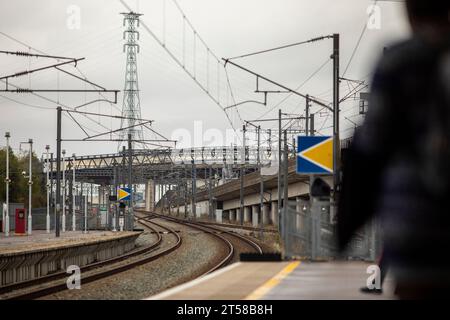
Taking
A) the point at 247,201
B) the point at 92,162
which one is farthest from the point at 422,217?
the point at 92,162

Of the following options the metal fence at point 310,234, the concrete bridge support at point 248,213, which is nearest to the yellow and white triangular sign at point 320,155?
the metal fence at point 310,234

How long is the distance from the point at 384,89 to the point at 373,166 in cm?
19

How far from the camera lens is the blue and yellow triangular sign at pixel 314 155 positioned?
1236 centimetres

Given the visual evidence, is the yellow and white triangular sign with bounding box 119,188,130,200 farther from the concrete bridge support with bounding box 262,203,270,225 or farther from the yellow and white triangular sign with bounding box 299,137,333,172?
the concrete bridge support with bounding box 262,203,270,225

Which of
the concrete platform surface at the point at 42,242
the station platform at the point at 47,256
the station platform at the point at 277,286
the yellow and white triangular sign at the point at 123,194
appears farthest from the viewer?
the yellow and white triangular sign at the point at 123,194

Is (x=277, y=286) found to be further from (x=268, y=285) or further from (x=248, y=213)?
(x=248, y=213)

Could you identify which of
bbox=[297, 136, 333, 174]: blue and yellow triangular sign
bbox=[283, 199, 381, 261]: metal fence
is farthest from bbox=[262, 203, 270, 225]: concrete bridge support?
bbox=[297, 136, 333, 174]: blue and yellow triangular sign

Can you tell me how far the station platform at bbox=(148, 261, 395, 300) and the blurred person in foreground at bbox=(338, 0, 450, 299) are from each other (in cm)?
466

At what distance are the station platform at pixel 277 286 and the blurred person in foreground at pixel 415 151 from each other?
183 inches

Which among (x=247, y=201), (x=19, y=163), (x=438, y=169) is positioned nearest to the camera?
(x=438, y=169)

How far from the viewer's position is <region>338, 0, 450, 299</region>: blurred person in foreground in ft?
4.04

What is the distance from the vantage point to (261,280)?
9570 mm

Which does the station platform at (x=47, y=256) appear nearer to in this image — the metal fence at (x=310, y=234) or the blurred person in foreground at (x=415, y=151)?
the metal fence at (x=310, y=234)

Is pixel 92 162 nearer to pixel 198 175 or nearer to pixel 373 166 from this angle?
pixel 198 175
